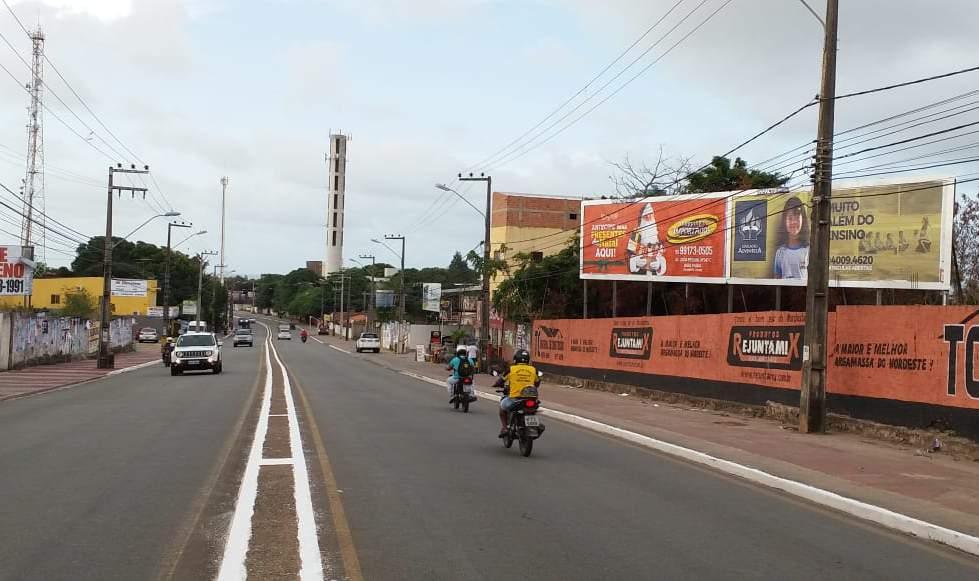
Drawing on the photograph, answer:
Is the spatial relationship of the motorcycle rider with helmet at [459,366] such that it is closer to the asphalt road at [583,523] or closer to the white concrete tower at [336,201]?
the asphalt road at [583,523]

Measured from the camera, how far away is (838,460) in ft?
44.3

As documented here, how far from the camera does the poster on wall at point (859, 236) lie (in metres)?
29.6

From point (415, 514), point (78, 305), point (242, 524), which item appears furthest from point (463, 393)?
point (78, 305)

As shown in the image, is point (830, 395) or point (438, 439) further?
point (830, 395)

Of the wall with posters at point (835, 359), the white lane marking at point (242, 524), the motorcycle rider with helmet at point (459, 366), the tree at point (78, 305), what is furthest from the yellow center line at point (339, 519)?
the tree at point (78, 305)

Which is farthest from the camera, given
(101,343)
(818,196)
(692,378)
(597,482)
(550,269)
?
(550,269)

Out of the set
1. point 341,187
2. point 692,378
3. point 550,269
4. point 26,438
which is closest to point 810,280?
point 692,378

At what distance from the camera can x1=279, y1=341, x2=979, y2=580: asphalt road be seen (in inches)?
269

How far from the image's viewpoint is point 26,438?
1431cm

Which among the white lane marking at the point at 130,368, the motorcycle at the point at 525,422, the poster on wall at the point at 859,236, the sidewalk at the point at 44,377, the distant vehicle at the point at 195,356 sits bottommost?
the white lane marking at the point at 130,368

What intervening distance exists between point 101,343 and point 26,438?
88.5 feet

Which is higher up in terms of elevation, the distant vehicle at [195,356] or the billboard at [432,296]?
the billboard at [432,296]

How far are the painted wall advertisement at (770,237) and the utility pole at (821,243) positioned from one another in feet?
34.9

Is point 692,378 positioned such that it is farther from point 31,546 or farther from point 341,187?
point 341,187
